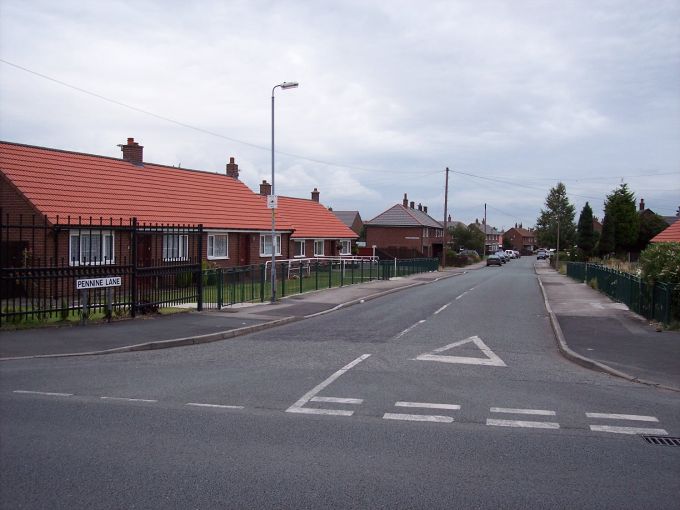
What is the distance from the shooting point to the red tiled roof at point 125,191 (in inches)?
943

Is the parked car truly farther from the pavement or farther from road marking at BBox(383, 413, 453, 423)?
road marking at BBox(383, 413, 453, 423)

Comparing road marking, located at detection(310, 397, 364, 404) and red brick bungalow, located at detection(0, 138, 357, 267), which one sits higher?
red brick bungalow, located at detection(0, 138, 357, 267)

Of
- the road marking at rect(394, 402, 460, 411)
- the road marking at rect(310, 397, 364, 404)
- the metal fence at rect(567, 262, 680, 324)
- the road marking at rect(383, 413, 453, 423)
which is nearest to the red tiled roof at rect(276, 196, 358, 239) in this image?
the metal fence at rect(567, 262, 680, 324)

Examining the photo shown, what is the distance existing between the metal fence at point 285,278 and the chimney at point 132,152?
9.06 metres

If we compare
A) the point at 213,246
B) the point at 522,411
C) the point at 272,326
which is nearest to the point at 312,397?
the point at 522,411

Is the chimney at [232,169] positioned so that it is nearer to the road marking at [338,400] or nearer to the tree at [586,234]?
the road marking at [338,400]

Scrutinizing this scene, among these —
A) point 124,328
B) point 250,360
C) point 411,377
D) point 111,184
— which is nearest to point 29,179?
point 111,184

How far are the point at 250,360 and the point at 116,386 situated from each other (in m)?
2.85

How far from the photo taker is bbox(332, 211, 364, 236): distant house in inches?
3885

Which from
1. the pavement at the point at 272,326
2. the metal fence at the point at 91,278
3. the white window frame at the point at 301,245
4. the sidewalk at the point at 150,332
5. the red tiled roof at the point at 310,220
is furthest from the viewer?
the red tiled roof at the point at 310,220

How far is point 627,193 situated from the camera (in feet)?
223

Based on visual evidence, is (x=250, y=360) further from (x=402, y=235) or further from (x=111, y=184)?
(x=402, y=235)

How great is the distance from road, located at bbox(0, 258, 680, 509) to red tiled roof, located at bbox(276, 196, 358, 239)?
31864 millimetres

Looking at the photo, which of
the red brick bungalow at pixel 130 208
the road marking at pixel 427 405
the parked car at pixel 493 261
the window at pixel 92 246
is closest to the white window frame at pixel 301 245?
the red brick bungalow at pixel 130 208
